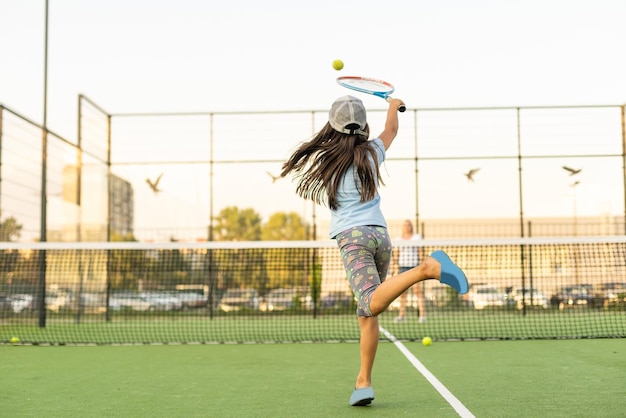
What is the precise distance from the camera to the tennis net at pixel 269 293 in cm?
1367

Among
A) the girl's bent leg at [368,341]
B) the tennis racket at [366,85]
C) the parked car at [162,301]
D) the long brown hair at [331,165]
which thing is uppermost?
the tennis racket at [366,85]

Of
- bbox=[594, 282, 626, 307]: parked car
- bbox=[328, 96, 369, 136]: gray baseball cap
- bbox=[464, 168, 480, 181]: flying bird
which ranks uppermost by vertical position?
bbox=[464, 168, 480, 181]: flying bird

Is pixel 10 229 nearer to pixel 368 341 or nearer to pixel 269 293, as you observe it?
pixel 269 293

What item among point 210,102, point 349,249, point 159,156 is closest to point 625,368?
point 349,249

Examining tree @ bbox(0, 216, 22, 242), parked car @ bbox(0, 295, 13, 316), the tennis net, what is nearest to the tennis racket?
Answer: the tennis net

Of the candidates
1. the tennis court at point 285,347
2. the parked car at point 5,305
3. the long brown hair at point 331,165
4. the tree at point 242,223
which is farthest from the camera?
the tree at point 242,223

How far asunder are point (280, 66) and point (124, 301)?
6.29 m

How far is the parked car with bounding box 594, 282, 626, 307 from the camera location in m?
13.9

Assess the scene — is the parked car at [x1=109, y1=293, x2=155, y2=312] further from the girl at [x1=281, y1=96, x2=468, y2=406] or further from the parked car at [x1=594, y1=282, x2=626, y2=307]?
the girl at [x1=281, y1=96, x2=468, y2=406]

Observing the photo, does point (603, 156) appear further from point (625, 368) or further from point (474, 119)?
point (625, 368)

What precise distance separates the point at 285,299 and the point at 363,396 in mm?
11244

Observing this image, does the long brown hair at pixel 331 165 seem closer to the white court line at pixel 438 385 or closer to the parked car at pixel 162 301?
the white court line at pixel 438 385

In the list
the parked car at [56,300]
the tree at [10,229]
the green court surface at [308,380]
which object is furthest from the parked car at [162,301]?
the green court surface at [308,380]

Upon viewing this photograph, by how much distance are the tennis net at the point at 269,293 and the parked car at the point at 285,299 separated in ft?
0.09
